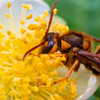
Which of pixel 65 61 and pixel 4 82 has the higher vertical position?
pixel 65 61

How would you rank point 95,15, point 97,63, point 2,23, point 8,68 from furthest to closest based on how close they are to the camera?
1. point 95,15
2. point 2,23
3. point 8,68
4. point 97,63

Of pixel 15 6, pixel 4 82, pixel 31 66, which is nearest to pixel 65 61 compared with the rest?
pixel 31 66

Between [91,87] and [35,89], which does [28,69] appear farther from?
[91,87]

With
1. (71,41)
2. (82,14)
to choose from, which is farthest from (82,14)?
(71,41)

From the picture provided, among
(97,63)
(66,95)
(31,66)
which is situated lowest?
(66,95)

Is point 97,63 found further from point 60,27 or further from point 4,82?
point 4,82

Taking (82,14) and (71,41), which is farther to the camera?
(82,14)

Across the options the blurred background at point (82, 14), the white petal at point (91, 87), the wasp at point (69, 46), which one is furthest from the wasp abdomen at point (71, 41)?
the blurred background at point (82, 14)

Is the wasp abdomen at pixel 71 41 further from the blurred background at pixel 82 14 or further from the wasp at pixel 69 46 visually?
the blurred background at pixel 82 14
